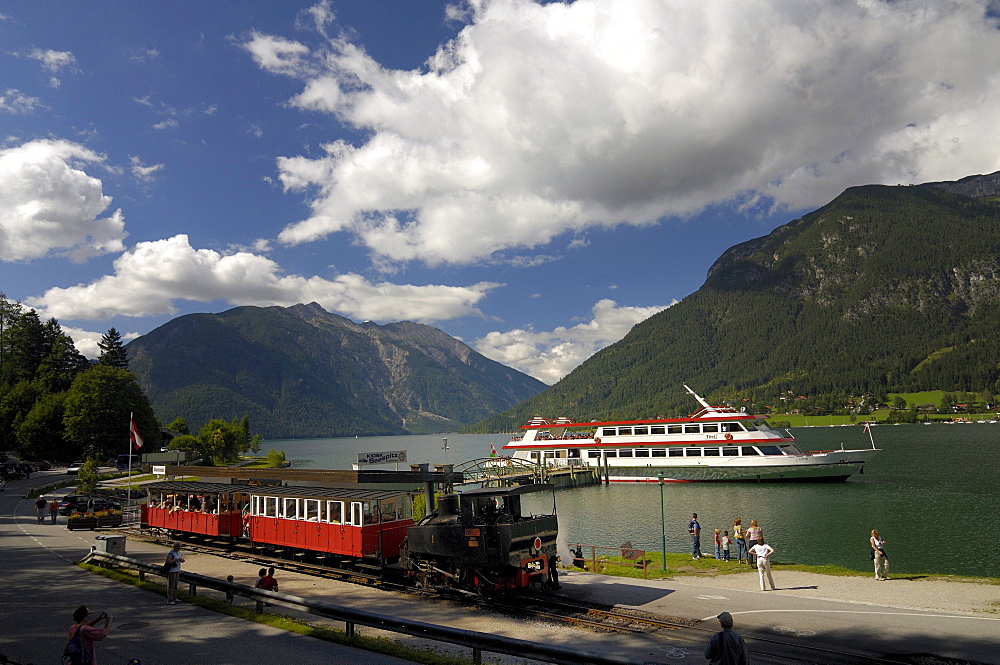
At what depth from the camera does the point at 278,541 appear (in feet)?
78.3

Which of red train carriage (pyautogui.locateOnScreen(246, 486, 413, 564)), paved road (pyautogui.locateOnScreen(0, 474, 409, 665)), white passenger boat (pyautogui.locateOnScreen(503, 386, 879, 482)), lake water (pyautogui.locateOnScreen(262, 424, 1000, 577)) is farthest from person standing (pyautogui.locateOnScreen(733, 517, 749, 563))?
white passenger boat (pyautogui.locateOnScreen(503, 386, 879, 482))

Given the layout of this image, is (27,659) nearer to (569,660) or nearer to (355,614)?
(355,614)

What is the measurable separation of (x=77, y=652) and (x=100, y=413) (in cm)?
7806

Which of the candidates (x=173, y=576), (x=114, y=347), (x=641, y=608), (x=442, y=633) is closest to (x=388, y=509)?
(x=173, y=576)

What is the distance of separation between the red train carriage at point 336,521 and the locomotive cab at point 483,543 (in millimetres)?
2324

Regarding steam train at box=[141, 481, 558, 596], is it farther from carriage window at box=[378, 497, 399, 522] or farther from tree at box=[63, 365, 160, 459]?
tree at box=[63, 365, 160, 459]

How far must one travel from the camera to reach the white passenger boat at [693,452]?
6316 cm

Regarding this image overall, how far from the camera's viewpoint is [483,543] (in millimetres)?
16297

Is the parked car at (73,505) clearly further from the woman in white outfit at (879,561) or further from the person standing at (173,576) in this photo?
the woman in white outfit at (879,561)

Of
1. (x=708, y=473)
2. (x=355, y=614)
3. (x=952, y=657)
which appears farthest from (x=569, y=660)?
(x=708, y=473)

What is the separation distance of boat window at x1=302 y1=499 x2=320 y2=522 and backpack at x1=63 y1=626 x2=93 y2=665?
13790 millimetres

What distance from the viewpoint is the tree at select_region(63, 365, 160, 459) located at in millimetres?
72438

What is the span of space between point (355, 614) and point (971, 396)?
24302 centimetres

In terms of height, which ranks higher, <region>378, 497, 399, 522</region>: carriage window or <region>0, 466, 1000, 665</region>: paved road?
<region>378, 497, 399, 522</region>: carriage window
